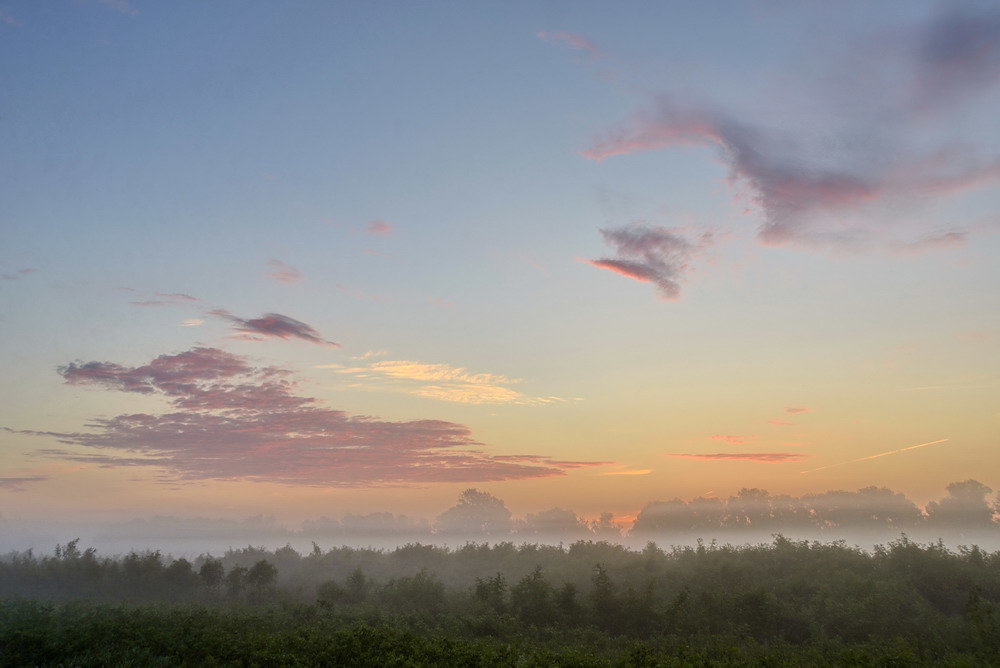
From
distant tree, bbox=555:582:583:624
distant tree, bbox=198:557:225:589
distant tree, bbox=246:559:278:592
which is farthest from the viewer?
distant tree, bbox=198:557:225:589

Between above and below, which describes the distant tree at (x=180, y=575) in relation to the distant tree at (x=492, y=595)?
below

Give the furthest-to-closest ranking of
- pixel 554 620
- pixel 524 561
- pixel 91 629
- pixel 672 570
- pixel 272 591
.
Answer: pixel 524 561, pixel 272 591, pixel 672 570, pixel 554 620, pixel 91 629

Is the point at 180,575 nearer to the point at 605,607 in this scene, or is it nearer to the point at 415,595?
the point at 415,595

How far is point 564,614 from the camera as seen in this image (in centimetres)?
4856

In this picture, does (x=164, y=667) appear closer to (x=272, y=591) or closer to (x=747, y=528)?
(x=272, y=591)

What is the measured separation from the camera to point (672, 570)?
219 ft

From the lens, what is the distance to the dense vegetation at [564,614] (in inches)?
1175

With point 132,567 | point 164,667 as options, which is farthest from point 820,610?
point 132,567

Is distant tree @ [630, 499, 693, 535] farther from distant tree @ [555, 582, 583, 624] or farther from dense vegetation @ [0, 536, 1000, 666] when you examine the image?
distant tree @ [555, 582, 583, 624]

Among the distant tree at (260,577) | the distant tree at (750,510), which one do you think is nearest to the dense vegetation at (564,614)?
the distant tree at (260,577)

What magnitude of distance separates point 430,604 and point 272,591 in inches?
1235

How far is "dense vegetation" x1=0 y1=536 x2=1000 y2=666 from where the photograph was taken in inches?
1175

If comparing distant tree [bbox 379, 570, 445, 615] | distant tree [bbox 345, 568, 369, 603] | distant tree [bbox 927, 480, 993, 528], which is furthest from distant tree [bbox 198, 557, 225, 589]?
distant tree [bbox 927, 480, 993, 528]

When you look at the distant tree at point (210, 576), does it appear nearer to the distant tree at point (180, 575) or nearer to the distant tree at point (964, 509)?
the distant tree at point (180, 575)
